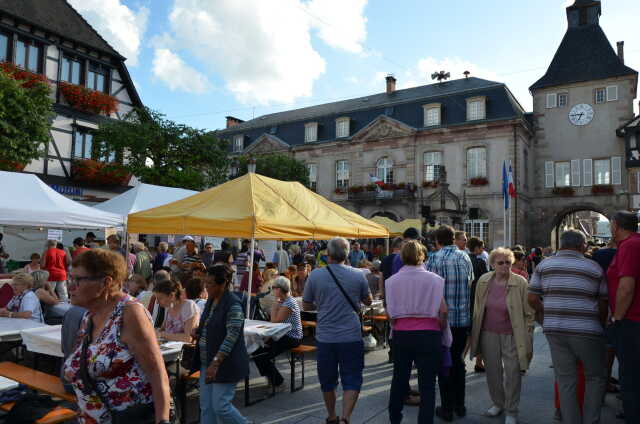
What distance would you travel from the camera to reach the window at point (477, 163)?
96.2ft

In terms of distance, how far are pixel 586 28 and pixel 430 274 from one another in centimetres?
3226

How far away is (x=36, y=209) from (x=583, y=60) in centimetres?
3019

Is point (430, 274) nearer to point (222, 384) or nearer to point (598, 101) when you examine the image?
point (222, 384)

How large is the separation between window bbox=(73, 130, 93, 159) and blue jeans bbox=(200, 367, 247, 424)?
57.3 feet

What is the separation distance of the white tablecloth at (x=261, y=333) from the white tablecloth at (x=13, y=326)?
8.35ft

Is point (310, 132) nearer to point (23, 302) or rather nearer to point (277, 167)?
point (277, 167)

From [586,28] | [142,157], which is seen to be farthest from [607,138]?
[142,157]

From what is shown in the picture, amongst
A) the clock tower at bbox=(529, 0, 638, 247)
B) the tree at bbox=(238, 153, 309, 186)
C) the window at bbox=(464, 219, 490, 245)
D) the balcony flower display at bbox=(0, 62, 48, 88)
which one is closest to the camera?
the balcony flower display at bbox=(0, 62, 48, 88)

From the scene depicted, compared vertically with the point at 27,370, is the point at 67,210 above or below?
above

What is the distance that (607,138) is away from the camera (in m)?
27.8

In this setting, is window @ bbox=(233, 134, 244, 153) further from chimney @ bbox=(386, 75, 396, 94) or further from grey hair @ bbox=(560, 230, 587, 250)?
grey hair @ bbox=(560, 230, 587, 250)

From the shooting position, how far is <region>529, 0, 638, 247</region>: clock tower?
27266mm

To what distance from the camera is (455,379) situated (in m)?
4.89

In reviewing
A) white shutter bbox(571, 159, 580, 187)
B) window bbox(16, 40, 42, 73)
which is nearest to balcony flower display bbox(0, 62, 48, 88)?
window bbox(16, 40, 42, 73)
